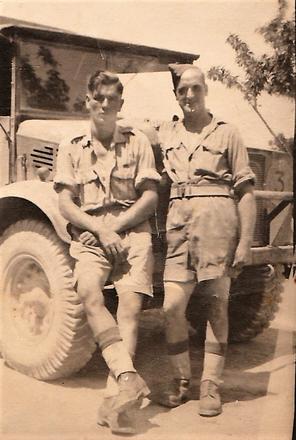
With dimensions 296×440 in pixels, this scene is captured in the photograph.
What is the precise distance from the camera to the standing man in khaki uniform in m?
2.83

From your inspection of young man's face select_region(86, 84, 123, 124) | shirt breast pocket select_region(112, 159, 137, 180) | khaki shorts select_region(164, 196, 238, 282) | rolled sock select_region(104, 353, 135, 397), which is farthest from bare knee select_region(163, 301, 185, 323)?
young man's face select_region(86, 84, 123, 124)

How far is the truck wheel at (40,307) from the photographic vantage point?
292 cm

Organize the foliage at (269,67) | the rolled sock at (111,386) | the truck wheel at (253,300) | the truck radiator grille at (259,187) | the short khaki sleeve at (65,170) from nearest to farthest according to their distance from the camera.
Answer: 1. the rolled sock at (111,386)
2. the short khaki sleeve at (65,170)
3. the foliage at (269,67)
4. the truck radiator grille at (259,187)
5. the truck wheel at (253,300)

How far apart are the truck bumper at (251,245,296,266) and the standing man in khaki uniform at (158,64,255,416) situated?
11.4 inches

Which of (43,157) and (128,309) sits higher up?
(43,157)

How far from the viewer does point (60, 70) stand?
3238mm

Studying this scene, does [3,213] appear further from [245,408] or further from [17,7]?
[245,408]

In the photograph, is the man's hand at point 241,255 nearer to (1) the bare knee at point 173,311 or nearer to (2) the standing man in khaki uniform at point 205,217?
(2) the standing man in khaki uniform at point 205,217

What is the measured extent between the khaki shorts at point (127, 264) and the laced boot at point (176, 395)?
43 cm

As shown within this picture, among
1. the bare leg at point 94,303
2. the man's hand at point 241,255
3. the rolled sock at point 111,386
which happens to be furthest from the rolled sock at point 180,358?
the man's hand at point 241,255

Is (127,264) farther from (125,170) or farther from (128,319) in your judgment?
(125,170)

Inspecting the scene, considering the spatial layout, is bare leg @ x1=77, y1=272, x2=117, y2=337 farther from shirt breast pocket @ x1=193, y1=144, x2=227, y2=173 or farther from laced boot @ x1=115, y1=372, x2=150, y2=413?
shirt breast pocket @ x1=193, y1=144, x2=227, y2=173

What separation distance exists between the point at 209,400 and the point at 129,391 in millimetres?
408

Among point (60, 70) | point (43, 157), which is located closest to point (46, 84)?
point (60, 70)
